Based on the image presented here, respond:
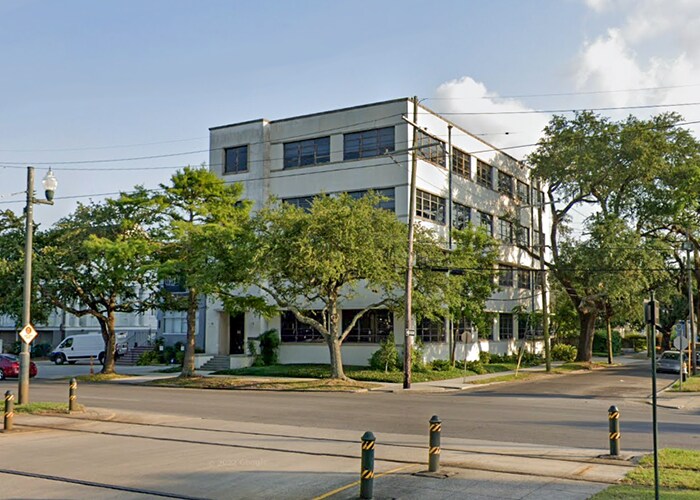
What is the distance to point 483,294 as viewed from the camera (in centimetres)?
3766

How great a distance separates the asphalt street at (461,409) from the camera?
52.1 ft

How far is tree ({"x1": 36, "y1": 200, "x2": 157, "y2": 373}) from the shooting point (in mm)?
33938

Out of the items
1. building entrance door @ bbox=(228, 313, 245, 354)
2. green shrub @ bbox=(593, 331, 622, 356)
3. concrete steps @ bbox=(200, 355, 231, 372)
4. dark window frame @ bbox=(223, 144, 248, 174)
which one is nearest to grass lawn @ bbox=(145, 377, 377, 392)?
concrete steps @ bbox=(200, 355, 231, 372)

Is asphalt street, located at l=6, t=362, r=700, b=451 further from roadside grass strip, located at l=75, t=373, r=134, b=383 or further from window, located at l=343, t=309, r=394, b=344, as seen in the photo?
window, located at l=343, t=309, r=394, b=344

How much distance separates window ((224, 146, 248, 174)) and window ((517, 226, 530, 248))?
20.1m

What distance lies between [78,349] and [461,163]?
1265 inches

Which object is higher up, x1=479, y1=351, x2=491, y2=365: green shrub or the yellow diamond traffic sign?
the yellow diamond traffic sign

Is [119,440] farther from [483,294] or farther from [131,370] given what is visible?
[131,370]

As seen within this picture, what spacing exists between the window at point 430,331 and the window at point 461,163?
981 centimetres

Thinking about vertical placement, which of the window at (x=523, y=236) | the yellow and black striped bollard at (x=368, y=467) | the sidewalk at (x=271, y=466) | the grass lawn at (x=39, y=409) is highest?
the window at (x=523, y=236)

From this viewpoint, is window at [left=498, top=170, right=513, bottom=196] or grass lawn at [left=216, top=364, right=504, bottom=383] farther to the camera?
window at [left=498, top=170, right=513, bottom=196]

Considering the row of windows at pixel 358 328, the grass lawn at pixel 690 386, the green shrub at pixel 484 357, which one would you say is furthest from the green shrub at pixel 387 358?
the grass lawn at pixel 690 386

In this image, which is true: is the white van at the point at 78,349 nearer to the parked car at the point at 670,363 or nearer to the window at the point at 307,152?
the window at the point at 307,152

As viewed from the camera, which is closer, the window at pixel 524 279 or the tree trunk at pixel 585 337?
the tree trunk at pixel 585 337
